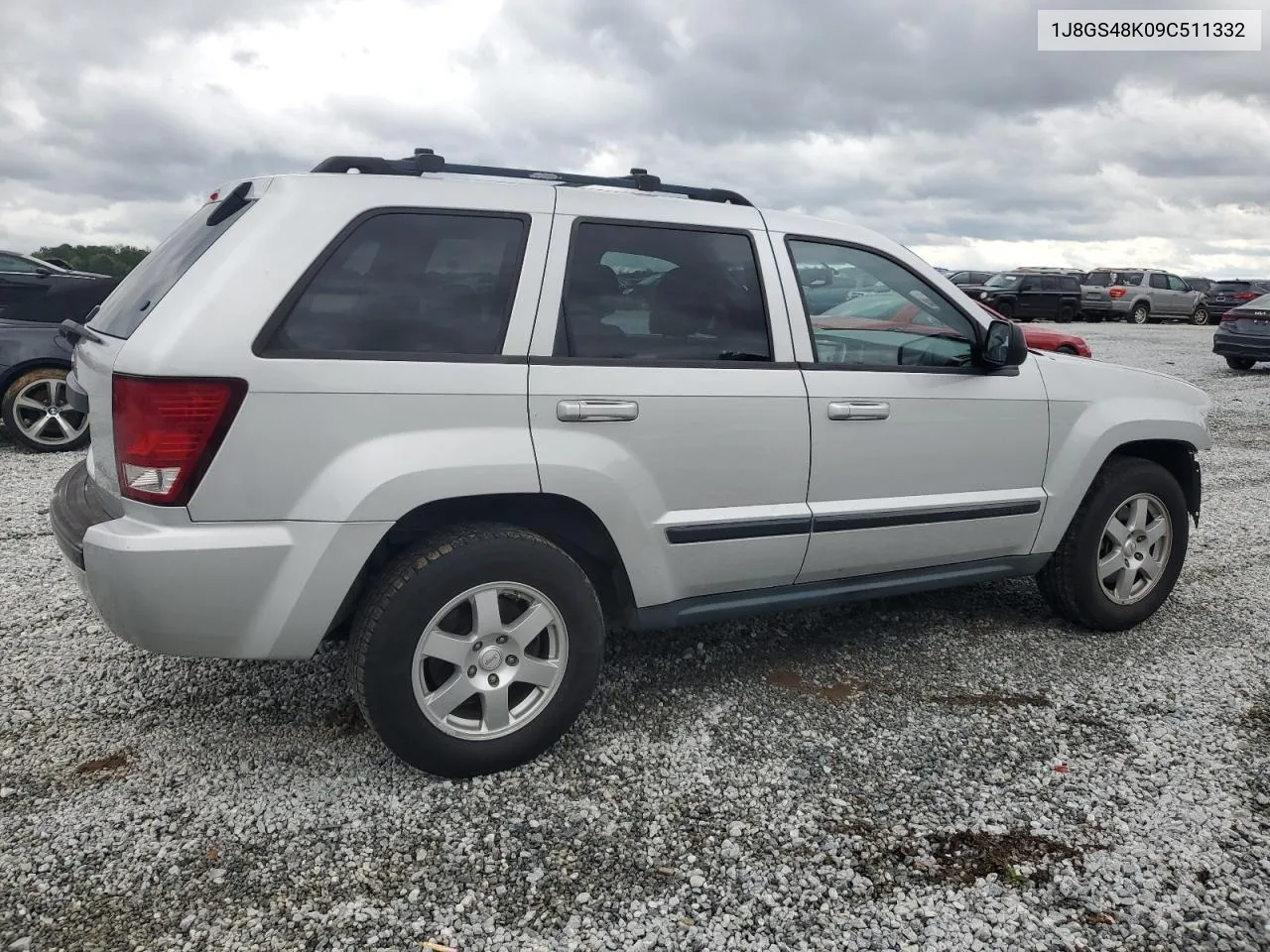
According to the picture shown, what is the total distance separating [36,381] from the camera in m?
7.65

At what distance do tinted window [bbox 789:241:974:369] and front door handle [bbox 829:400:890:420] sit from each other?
0.15m

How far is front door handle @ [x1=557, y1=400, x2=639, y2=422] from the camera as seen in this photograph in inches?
113

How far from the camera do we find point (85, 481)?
3051 millimetres

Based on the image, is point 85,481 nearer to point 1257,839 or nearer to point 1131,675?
point 1257,839

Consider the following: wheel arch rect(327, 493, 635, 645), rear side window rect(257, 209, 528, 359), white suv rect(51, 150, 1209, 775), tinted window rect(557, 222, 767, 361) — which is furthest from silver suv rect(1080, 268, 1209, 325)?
rear side window rect(257, 209, 528, 359)

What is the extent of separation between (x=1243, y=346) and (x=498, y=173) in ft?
53.0

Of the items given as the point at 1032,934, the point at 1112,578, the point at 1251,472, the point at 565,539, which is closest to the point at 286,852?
the point at 565,539

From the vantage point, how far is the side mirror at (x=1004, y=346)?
11.8ft

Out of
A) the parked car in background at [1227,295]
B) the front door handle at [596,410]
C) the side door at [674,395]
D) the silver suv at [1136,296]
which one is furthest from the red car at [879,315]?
the parked car in background at [1227,295]

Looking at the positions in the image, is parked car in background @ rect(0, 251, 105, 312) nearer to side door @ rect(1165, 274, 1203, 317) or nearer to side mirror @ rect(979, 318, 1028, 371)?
side mirror @ rect(979, 318, 1028, 371)

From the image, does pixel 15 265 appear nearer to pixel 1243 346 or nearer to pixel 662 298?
pixel 662 298

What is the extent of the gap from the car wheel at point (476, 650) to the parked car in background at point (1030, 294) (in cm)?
2527

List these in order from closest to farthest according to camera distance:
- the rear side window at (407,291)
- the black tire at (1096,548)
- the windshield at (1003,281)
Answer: the rear side window at (407,291), the black tire at (1096,548), the windshield at (1003,281)

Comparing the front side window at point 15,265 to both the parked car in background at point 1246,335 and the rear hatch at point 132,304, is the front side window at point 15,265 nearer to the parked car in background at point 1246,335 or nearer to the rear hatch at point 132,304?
the rear hatch at point 132,304
